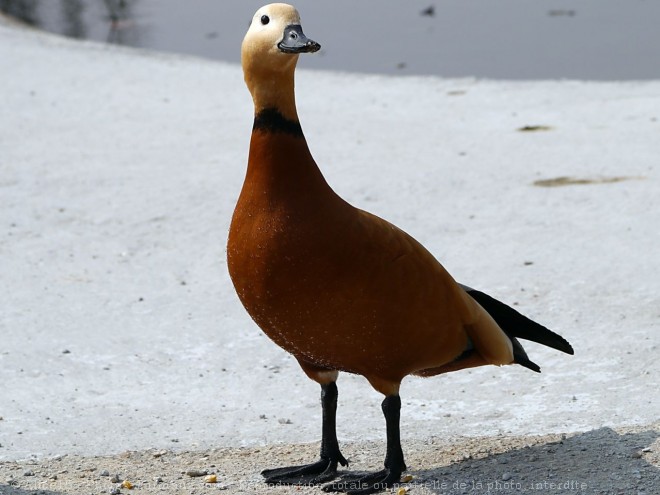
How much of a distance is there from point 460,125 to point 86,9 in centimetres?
829

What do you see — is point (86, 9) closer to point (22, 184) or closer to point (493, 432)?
point (22, 184)

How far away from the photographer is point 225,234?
20.4ft

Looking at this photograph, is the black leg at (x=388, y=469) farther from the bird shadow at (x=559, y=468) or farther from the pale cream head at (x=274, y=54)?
the pale cream head at (x=274, y=54)

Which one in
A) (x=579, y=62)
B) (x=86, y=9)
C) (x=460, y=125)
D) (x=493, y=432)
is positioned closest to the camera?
(x=493, y=432)

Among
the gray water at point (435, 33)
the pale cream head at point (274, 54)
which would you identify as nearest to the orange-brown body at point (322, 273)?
the pale cream head at point (274, 54)

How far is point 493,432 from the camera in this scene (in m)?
3.96

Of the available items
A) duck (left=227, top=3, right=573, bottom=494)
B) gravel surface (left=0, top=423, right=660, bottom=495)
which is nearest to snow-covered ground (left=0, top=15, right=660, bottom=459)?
gravel surface (left=0, top=423, right=660, bottom=495)

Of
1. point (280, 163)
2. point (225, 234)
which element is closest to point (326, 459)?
point (280, 163)

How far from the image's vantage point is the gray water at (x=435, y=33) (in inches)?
428

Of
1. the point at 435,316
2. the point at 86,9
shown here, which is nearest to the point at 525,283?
the point at 435,316

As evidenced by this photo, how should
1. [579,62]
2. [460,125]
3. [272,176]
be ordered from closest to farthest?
[272,176]
[460,125]
[579,62]

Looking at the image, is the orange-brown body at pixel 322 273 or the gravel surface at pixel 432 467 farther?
the gravel surface at pixel 432 467

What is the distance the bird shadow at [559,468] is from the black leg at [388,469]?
7 centimetres

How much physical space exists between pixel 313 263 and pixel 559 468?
104 cm
